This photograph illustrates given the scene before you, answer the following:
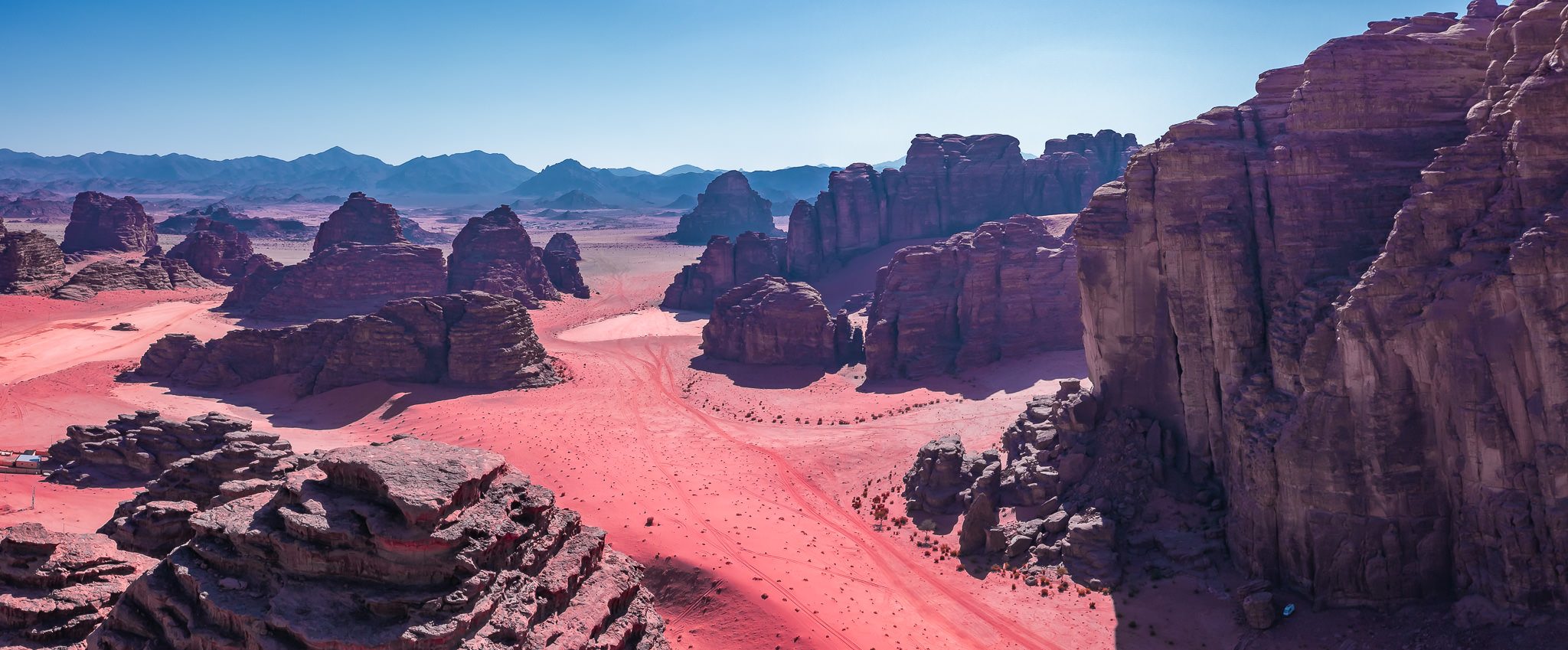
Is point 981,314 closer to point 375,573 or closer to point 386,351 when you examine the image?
point 386,351

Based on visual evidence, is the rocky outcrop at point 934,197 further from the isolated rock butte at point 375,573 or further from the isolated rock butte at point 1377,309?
the isolated rock butte at point 375,573

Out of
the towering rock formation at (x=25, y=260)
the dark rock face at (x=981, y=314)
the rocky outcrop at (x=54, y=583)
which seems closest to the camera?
the rocky outcrop at (x=54, y=583)

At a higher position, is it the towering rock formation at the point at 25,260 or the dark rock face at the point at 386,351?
the towering rock formation at the point at 25,260

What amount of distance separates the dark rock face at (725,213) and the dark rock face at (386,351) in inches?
4137

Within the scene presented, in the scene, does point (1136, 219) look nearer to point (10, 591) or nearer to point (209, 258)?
point (10, 591)

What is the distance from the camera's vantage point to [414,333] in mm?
54531

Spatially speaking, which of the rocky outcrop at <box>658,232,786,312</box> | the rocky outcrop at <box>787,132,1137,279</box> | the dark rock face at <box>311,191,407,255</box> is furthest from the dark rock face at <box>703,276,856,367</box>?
the dark rock face at <box>311,191,407,255</box>

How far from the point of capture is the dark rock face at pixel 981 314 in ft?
187

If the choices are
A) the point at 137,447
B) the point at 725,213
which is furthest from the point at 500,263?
the point at 725,213

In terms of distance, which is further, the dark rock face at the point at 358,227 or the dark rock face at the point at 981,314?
the dark rock face at the point at 358,227

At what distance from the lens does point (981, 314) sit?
5803cm

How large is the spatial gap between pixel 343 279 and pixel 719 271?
3360 centimetres

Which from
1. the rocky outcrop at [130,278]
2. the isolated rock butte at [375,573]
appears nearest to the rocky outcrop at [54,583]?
the isolated rock butte at [375,573]

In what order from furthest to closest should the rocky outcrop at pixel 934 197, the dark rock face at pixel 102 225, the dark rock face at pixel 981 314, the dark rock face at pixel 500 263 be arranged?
the dark rock face at pixel 102 225, the rocky outcrop at pixel 934 197, the dark rock face at pixel 500 263, the dark rock face at pixel 981 314
